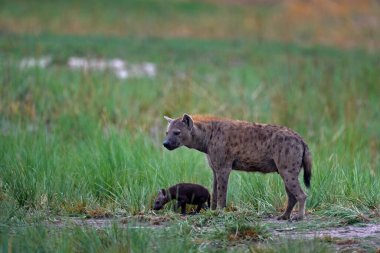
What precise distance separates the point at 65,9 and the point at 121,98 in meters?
20.0

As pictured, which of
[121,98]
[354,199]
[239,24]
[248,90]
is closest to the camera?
[354,199]

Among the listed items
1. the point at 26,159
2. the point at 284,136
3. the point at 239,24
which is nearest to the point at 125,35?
the point at 239,24

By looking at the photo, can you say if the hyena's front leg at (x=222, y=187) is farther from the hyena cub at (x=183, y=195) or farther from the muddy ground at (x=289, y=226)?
the muddy ground at (x=289, y=226)

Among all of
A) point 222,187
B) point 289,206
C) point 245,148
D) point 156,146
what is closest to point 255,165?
point 245,148

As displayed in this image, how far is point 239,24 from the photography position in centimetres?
3045

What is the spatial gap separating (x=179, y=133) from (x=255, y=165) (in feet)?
2.72

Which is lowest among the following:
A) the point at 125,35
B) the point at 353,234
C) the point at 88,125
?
the point at 353,234

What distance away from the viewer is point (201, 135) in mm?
8297

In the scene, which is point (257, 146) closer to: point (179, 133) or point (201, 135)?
point (201, 135)

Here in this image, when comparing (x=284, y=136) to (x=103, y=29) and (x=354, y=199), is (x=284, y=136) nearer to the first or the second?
(x=354, y=199)

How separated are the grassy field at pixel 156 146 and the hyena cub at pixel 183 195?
0.65 ft

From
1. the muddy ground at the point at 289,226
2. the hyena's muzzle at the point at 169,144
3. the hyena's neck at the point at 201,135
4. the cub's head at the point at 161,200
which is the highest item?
the hyena's neck at the point at 201,135

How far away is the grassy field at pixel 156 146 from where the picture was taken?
275 inches

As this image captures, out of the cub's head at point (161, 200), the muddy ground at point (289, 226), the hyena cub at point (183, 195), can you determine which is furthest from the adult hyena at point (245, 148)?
the cub's head at point (161, 200)
